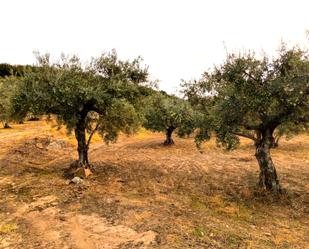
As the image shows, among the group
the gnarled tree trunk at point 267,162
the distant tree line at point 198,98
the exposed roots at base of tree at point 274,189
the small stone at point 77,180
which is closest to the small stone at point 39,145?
the distant tree line at point 198,98

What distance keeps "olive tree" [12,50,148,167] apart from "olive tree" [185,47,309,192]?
6998mm

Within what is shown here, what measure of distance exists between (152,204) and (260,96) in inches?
366

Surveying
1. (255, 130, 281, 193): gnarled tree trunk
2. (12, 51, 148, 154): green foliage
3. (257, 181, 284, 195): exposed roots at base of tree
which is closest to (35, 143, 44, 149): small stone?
(12, 51, 148, 154): green foliage

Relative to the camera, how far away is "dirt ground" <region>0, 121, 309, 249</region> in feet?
52.2

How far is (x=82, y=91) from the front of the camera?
1044 inches

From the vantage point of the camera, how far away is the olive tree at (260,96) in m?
19.8

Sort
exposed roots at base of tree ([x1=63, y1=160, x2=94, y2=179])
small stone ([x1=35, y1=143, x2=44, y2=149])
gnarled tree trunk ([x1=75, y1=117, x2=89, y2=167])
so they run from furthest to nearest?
1. small stone ([x1=35, y1=143, x2=44, y2=149])
2. gnarled tree trunk ([x1=75, y1=117, x2=89, y2=167])
3. exposed roots at base of tree ([x1=63, y1=160, x2=94, y2=179])

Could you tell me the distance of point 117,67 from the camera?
28750mm

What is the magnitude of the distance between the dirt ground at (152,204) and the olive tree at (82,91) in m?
5.26

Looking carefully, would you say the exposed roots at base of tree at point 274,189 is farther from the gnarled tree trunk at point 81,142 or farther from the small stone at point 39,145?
the small stone at point 39,145

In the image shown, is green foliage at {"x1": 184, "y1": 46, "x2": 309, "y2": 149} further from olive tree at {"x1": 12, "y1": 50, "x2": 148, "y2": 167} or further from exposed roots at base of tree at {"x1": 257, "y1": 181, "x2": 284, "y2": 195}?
olive tree at {"x1": 12, "y1": 50, "x2": 148, "y2": 167}

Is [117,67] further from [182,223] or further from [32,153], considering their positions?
→ [32,153]

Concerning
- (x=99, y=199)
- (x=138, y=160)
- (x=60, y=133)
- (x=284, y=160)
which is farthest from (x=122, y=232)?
(x=60, y=133)

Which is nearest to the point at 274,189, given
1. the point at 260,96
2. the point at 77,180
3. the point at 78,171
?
the point at 260,96
